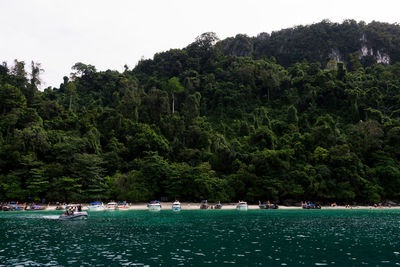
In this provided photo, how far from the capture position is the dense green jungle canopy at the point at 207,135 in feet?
234

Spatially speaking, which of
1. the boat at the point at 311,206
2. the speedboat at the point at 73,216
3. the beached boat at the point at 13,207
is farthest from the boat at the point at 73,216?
the boat at the point at 311,206

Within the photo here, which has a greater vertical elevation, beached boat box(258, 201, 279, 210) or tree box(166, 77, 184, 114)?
tree box(166, 77, 184, 114)

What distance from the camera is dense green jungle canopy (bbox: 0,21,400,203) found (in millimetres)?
71250

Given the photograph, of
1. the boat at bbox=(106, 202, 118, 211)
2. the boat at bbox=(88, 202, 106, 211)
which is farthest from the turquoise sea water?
the boat at bbox=(106, 202, 118, 211)

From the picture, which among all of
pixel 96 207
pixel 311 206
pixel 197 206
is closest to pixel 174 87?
pixel 197 206

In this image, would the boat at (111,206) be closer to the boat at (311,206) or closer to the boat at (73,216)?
the boat at (73,216)

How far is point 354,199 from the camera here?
73.3 metres

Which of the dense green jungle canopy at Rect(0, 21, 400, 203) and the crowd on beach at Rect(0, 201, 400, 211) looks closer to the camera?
the crowd on beach at Rect(0, 201, 400, 211)

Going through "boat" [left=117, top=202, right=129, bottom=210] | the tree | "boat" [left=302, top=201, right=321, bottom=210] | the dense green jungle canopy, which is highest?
the tree

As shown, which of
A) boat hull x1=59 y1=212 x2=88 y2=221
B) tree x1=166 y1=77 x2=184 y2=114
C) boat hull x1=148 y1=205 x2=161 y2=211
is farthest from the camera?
tree x1=166 y1=77 x2=184 y2=114

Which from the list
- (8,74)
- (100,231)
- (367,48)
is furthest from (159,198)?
(367,48)

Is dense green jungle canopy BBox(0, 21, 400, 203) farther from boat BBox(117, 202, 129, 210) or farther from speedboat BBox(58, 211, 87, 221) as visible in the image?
speedboat BBox(58, 211, 87, 221)

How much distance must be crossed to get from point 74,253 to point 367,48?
161698mm

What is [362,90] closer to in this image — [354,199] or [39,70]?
[354,199]
